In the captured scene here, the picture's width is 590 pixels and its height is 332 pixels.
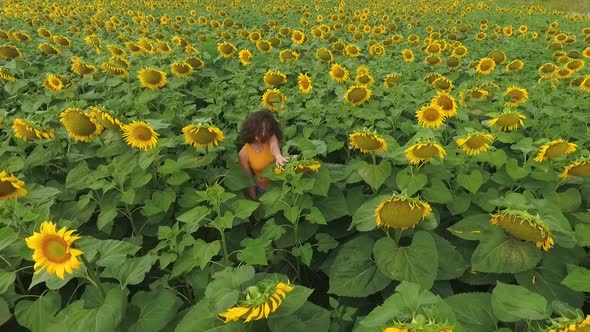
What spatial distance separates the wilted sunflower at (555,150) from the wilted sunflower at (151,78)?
13.0 feet

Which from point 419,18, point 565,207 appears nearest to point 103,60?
point 565,207

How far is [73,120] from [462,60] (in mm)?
6497

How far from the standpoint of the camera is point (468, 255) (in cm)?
242

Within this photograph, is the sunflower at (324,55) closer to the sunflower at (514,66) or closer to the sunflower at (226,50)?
the sunflower at (226,50)

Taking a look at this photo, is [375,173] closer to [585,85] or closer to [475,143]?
[475,143]

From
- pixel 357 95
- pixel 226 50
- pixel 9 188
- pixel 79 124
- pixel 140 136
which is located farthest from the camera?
pixel 226 50

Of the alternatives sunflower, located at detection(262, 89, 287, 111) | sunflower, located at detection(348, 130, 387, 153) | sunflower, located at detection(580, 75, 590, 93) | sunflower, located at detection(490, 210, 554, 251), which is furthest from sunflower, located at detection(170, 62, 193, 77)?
sunflower, located at detection(580, 75, 590, 93)

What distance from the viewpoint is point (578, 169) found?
7.92ft

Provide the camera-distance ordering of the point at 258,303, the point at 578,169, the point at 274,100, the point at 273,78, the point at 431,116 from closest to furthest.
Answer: the point at 258,303, the point at 578,169, the point at 431,116, the point at 274,100, the point at 273,78

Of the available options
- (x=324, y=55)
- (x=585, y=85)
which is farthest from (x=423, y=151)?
(x=324, y=55)

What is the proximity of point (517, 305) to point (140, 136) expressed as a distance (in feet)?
8.89

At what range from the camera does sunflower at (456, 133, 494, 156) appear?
8.89 ft

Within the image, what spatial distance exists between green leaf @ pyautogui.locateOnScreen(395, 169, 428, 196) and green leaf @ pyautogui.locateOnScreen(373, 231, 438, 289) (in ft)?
1.25

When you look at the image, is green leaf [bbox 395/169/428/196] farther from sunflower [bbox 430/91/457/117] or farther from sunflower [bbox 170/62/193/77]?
sunflower [bbox 170/62/193/77]
